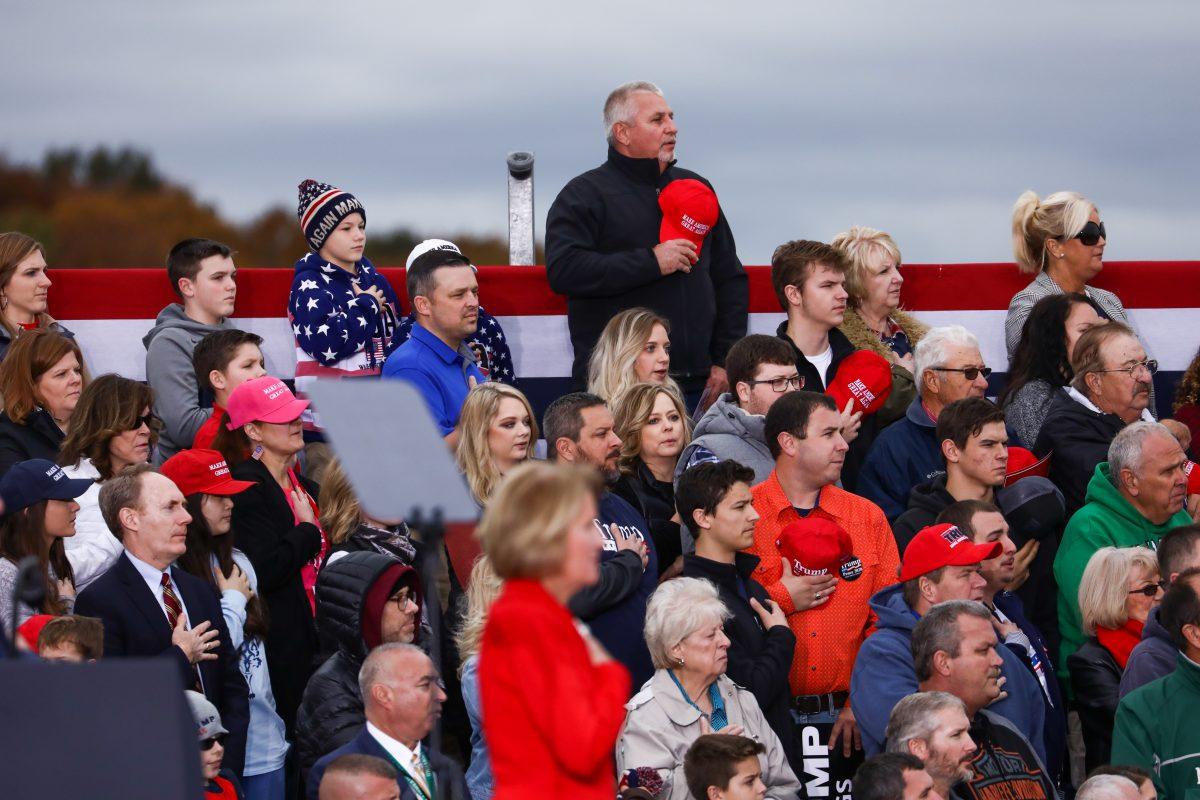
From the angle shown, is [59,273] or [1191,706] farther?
[59,273]

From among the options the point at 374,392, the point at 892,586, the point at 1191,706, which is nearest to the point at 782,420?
the point at 892,586

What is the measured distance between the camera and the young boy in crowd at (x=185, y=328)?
7633 mm

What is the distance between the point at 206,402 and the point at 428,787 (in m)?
2.75

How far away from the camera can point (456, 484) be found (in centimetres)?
355

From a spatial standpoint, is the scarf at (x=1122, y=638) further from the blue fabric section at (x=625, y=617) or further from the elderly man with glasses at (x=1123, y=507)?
the blue fabric section at (x=625, y=617)

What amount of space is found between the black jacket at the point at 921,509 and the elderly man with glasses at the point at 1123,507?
56cm

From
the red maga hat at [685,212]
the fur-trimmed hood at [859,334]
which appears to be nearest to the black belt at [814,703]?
the fur-trimmed hood at [859,334]

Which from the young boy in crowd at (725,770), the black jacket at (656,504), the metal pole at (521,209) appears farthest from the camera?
the metal pole at (521,209)

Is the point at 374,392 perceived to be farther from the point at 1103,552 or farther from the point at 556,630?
the point at 1103,552

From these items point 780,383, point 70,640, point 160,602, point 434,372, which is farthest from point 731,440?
point 70,640

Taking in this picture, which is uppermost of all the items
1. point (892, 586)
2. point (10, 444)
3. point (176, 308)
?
point (176, 308)

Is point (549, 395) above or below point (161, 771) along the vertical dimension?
above

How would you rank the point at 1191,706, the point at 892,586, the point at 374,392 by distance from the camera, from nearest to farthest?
the point at 374,392 → the point at 1191,706 → the point at 892,586

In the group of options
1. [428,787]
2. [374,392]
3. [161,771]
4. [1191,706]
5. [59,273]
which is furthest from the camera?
[59,273]
